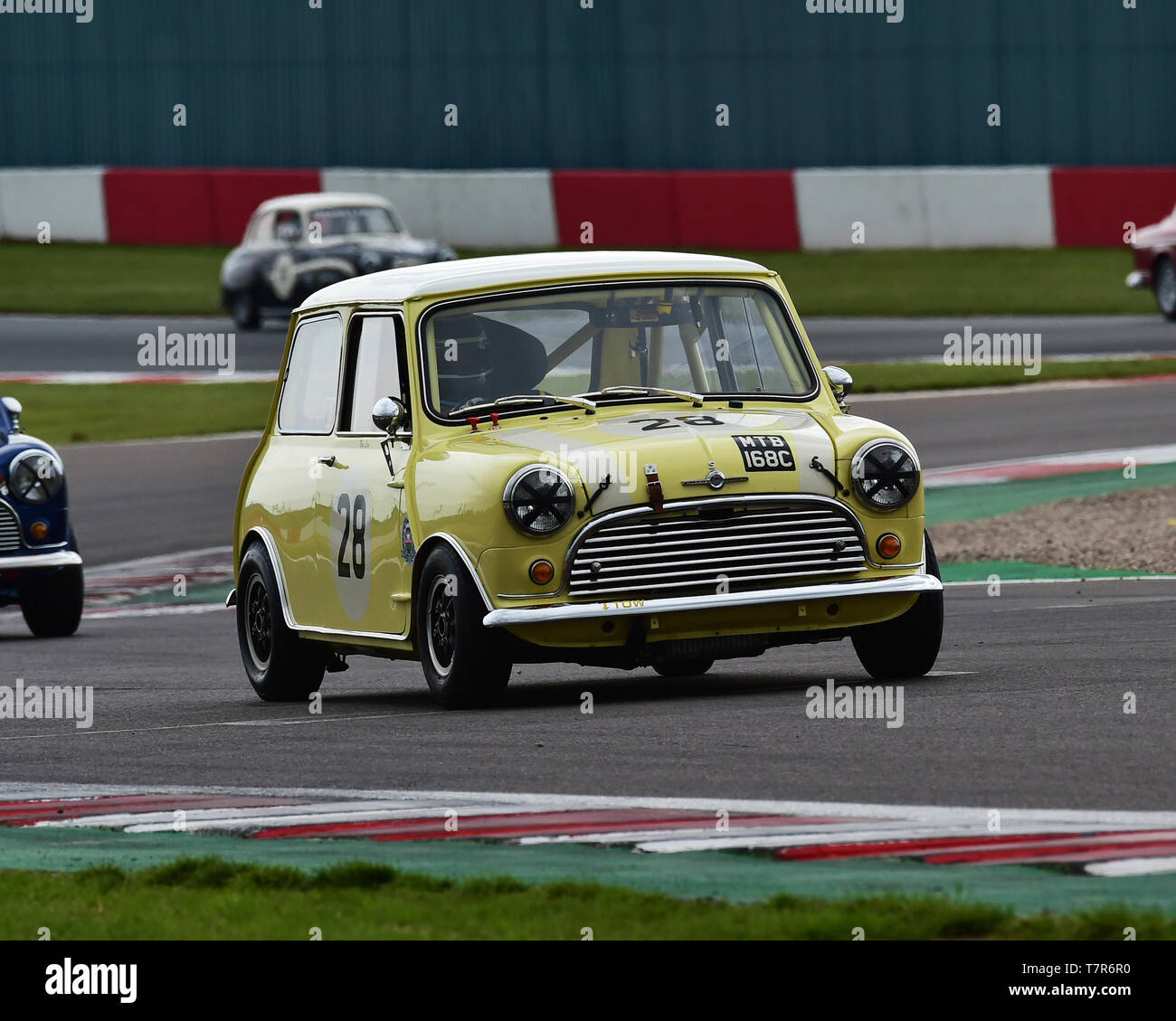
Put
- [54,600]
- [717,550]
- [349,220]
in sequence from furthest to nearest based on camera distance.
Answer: [349,220], [54,600], [717,550]

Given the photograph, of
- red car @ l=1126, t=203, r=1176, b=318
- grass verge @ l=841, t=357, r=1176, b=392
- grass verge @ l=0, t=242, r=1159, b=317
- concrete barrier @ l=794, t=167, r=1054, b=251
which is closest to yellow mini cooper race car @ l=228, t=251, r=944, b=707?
grass verge @ l=841, t=357, r=1176, b=392

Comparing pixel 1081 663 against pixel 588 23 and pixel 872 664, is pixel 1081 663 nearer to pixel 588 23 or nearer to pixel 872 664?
pixel 872 664

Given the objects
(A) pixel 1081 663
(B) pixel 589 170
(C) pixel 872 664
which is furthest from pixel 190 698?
(B) pixel 589 170

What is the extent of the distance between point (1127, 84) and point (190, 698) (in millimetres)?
25798

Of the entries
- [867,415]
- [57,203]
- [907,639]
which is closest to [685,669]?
[907,639]

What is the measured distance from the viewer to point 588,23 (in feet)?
122

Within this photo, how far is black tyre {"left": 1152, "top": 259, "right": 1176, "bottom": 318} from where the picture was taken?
28.1 meters

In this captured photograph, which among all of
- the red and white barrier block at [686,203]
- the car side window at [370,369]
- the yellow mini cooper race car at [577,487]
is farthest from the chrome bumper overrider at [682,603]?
the red and white barrier block at [686,203]

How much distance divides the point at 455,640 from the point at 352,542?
1.05 meters

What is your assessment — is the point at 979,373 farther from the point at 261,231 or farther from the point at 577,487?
the point at 577,487

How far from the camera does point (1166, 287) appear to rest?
93.0 feet

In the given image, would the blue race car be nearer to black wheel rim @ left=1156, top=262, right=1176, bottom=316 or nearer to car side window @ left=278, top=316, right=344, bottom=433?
car side window @ left=278, top=316, right=344, bottom=433

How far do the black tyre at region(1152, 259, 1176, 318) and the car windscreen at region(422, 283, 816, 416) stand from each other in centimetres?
1861

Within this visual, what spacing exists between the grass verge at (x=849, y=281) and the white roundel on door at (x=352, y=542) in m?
19.6
